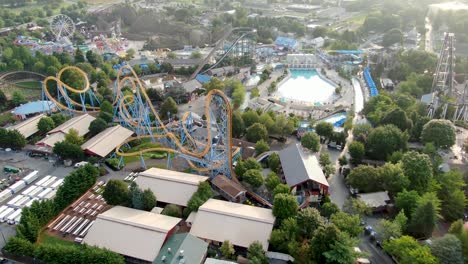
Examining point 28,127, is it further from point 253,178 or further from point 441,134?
point 441,134

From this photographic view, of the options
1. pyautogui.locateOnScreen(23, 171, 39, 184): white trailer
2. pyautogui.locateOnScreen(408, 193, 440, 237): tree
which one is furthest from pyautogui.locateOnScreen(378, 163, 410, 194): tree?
pyautogui.locateOnScreen(23, 171, 39, 184): white trailer

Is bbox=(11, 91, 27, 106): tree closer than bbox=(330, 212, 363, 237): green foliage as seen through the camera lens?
No

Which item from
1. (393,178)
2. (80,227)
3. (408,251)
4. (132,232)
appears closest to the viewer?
(408,251)

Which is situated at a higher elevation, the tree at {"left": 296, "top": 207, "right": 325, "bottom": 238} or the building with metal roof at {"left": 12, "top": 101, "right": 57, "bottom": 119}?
the tree at {"left": 296, "top": 207, "right": 325, "bottom": 238}

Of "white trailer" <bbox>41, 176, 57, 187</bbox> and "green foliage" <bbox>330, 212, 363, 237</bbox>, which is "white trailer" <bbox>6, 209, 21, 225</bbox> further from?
"green foliage" <bbox>330, 212, 363, 237</bbox>

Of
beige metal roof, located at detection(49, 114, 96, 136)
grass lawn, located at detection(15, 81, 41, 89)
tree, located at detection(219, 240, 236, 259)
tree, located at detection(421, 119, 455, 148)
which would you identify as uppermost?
tree, located at detection(421, 119, 455, 148)

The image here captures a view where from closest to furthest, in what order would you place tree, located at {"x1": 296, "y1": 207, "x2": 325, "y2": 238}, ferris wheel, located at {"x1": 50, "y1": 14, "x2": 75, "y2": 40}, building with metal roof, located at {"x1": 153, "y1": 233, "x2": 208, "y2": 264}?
building with metal roof, located at {"x1": 153, "y1": 233, "x2": 208, "y2": 264}
tree, located at {"x1": 296, "y1": 207, "x2": 325, "y2": 238}
ferris wheel, located at {"x1": 50, "y1": 14, "x2": 75, "y2": 40}

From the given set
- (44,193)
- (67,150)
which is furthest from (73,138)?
(44,193)
